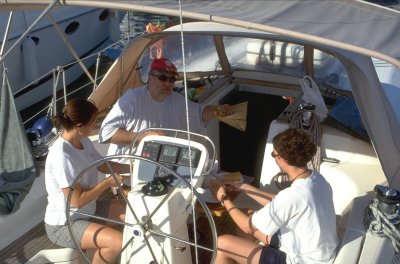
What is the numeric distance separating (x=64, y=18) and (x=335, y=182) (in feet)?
25.3

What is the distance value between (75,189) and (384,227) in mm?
1569

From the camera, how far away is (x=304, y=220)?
8.02 feet

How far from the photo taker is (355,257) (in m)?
2.58

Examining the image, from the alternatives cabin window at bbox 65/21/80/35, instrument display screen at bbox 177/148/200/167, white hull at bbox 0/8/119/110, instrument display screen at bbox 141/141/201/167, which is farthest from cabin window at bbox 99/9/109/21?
instrument display screen at bbox 177/148/200/167

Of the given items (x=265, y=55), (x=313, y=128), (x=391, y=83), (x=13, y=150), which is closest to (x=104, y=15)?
(x=265, y=55)

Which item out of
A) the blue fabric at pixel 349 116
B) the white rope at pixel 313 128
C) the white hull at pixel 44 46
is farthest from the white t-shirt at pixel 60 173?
the white hull at pixel 44 46

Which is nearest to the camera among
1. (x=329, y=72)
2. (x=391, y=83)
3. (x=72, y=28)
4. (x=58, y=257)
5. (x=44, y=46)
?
(x=58, y=257)

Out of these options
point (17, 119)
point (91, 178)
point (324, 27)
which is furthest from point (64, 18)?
point (324, 27)

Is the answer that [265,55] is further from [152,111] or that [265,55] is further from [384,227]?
[384,227]

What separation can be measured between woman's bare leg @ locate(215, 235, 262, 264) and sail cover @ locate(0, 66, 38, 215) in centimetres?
140

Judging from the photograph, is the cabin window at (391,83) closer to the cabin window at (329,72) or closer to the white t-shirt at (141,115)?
the cabin window at (329,72)

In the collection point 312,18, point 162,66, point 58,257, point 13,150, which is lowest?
point 58,257

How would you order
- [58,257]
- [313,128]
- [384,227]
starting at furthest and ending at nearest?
[313,128] → [58,257] → [384,227]

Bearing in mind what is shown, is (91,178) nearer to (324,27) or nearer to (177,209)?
(177,209)
